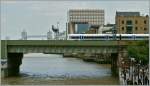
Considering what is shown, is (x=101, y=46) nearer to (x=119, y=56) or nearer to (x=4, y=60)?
(x=119, y=56)

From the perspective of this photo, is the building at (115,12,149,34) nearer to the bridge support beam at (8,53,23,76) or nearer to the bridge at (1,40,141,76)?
the bridge support beam at (8,53,23,76)

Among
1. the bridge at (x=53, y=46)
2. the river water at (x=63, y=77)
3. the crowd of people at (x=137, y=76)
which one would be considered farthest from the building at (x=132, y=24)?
the crowd of people at (x=137, y=76)

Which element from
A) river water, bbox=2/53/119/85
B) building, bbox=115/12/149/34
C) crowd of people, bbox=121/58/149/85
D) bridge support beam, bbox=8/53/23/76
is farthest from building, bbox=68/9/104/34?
crowd of people, bbox=121/58/149/85

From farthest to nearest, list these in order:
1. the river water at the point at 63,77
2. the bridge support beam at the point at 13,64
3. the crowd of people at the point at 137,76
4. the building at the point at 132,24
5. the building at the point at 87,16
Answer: the building at the point at 87,16, the building at the point at 132,24, the bridge support beam at the point at 13,64, the river water at the point at 63,77, the crowd of people at the point at 137,76

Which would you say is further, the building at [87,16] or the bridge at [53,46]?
the building at [87,16]

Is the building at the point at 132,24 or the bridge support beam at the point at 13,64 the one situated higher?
the building at the point at 132,24

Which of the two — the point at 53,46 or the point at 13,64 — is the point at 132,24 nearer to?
the point at 13,64

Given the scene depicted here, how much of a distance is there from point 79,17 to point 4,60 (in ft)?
440

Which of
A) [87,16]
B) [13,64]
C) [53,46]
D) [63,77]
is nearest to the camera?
[63,77]

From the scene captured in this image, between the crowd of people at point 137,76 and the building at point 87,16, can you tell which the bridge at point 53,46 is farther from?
the building at point 87,16

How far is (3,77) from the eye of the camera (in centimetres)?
3666

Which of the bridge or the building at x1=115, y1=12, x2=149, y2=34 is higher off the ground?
the building at x1=115, y1=12, x2=149, y2=34

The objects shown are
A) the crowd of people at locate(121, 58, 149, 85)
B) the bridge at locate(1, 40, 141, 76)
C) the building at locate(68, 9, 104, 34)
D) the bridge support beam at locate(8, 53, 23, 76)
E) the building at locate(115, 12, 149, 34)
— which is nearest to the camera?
the crowd of people at locate(121, 58, 149, 85)

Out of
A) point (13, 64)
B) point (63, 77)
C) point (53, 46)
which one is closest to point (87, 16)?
point (13, 64)
